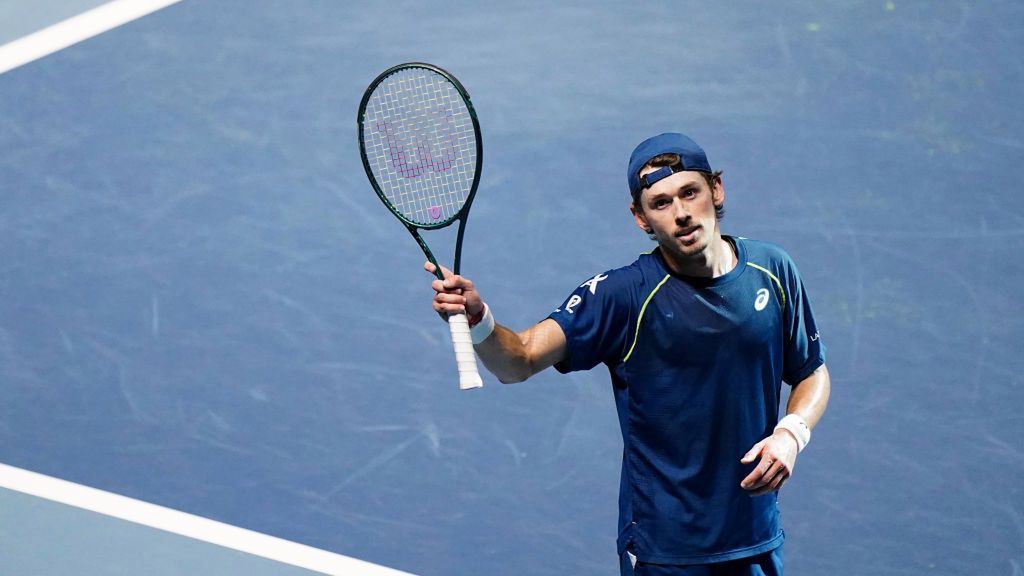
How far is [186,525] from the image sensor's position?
4.38 m

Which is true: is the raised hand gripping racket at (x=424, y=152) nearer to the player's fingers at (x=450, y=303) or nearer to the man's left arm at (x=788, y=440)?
the player's fingers at (x=450, y=303)

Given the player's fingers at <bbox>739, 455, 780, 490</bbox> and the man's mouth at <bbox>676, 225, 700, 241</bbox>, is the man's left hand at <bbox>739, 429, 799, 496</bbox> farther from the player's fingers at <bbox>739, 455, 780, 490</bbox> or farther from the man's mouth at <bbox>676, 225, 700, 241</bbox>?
the man's mouth at <bbox>676, 225, 700, 241</bbox>

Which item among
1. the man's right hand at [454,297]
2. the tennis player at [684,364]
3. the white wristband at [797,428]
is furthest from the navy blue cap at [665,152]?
the white wristband at [797,428]

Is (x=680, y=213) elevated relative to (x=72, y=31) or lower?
lower

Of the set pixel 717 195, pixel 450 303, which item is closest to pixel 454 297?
pixel 450 303

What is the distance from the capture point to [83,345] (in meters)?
4.52

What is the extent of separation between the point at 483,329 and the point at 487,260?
1.68 metres

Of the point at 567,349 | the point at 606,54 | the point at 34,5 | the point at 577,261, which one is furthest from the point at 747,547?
the point at 34,5

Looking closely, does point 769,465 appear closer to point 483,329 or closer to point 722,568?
point 722,568

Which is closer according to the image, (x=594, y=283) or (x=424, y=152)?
(x=594, y=283)

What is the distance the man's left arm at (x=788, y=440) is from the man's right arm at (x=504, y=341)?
473mm

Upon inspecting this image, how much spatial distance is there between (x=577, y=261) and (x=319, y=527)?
123cm

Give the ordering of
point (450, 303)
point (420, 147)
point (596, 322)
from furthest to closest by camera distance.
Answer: point (420, 147) → point (596, 322) → point (450, 303)

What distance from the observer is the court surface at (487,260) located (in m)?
4.23
